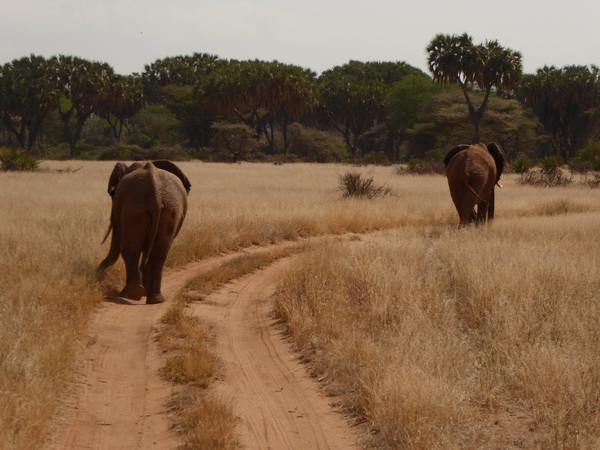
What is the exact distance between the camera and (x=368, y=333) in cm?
763

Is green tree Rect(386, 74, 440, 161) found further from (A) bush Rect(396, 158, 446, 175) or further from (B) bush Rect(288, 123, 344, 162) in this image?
(A) bush Rect(396, 158, 446, 175)

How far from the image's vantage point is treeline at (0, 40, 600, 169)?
56.5 metres

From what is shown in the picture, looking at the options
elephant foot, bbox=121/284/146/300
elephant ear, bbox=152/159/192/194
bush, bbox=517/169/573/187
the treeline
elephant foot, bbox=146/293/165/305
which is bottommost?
elephant foot, bbox=146/293/165/305

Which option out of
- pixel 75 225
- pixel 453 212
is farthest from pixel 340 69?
pixel 75 225

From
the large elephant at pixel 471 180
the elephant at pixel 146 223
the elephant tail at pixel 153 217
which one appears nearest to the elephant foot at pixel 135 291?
the elephant at pixel 146 223

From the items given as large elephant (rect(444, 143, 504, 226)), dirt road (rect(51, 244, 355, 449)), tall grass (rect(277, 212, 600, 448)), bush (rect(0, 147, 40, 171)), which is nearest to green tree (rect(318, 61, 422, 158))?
bush (rect(0, 147, 40, 171))

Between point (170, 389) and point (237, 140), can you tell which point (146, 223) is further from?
point (237, 140)

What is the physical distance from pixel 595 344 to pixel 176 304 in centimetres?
493

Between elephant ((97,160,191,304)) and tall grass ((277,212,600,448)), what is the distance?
1.65 m

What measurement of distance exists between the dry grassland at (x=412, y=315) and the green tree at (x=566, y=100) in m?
49.7

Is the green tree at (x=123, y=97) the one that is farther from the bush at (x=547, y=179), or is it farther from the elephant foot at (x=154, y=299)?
the elephant foot at (x=154, y=299)

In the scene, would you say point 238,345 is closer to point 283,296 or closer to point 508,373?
point 283,296

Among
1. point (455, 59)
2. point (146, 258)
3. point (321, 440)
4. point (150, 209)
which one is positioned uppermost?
point (455, 59)

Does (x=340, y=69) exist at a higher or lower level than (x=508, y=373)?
higher
